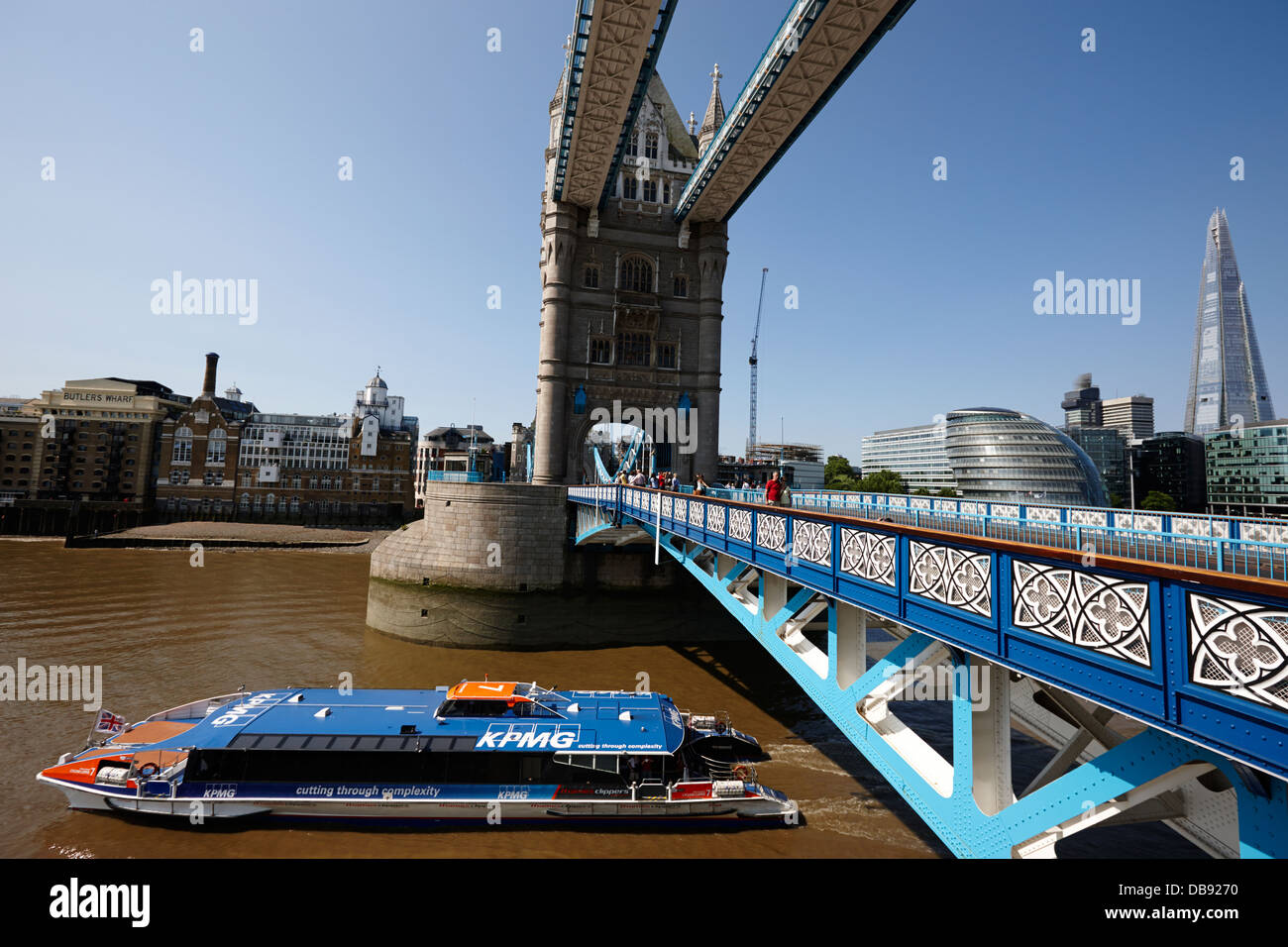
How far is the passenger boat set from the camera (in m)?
13.9

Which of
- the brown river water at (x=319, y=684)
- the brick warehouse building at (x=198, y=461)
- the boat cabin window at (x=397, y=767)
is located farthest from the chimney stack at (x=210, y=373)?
the boat cabin window at (x=397, y=767)

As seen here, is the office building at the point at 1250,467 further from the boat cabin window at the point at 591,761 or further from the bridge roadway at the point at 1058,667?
the bridge roadway at the point at 1058,667

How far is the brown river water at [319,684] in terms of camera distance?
1323 cm

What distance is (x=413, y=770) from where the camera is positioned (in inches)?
567

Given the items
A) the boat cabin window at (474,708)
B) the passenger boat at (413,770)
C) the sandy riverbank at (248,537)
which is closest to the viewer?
the passenger boat at (413,770)

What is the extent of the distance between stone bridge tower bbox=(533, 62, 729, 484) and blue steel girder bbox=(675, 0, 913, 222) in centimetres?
381

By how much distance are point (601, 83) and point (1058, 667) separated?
33.8 meters

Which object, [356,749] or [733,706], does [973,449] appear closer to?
[733,706]

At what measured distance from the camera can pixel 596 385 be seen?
40188 millimetres

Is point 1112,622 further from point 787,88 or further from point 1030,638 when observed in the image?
point 787,88

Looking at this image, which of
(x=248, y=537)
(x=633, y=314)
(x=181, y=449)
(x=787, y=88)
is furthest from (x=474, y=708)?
(x=181, y=449)

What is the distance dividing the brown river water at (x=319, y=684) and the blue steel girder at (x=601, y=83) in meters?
28.2

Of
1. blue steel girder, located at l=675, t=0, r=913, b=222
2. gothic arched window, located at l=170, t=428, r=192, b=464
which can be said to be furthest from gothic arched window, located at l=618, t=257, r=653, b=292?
gothic arched window, located at l=170, t=428, r=192, b=464
